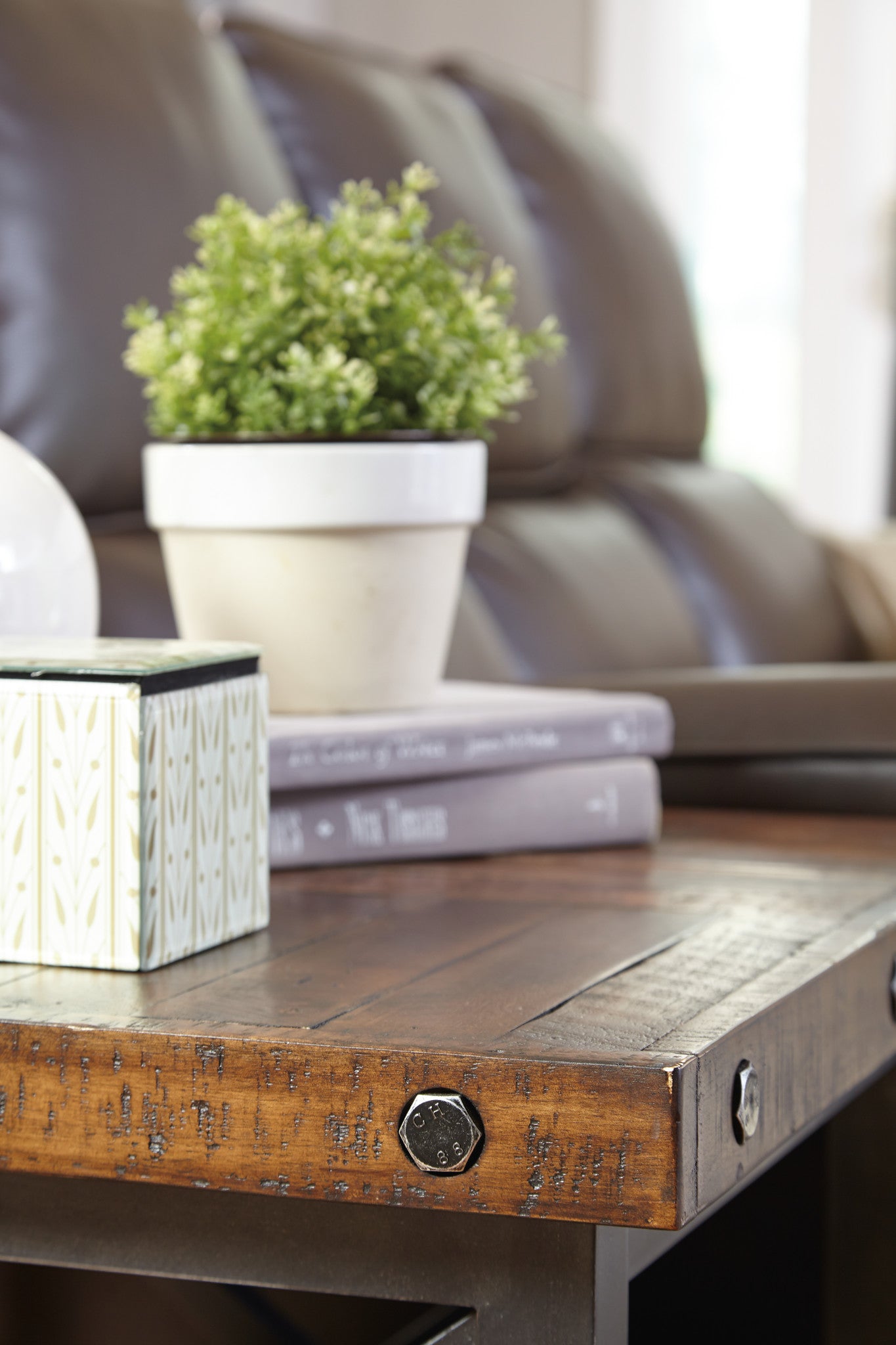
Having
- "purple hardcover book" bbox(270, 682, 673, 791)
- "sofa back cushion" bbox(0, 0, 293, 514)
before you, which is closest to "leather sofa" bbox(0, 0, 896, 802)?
"sofa back cushion" bbox(0, 0, 293, 514)

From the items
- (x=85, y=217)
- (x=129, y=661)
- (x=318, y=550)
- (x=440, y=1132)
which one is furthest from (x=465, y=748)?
(x=85, y=217)

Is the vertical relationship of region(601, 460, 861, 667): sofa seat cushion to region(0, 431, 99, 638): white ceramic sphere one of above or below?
below

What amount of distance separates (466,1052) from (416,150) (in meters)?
1.31

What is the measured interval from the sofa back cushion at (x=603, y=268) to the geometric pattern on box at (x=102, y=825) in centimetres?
134

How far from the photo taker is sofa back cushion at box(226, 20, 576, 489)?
60.9 inches

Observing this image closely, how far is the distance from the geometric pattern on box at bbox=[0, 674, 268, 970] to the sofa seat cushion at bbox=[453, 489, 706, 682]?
74 centimetres

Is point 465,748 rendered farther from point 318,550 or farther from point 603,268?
point 603,268

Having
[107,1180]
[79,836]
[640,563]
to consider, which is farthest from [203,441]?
[640,563]

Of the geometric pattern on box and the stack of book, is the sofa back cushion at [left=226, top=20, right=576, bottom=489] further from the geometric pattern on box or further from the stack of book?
the geometric pattern on box

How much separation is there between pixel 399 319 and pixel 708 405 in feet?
4.67

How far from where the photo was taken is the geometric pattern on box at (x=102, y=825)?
1.92ft

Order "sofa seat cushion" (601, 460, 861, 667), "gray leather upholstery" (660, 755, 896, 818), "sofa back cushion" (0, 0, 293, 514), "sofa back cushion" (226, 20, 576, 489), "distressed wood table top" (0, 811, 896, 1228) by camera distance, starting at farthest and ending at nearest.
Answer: "sofa seat cushion" (601, 460, 861, 667), "sofa back cushion" (226, 20, 576, 489), "sofa back cushion" (0, 0, 293, 514), "gray leather upholstery" (660, 755, 896, 818), "distressed wood table top" (0, 811, 896, 1228)

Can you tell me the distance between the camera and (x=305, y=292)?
2.77 ft

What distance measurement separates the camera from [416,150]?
1644 millimetres
